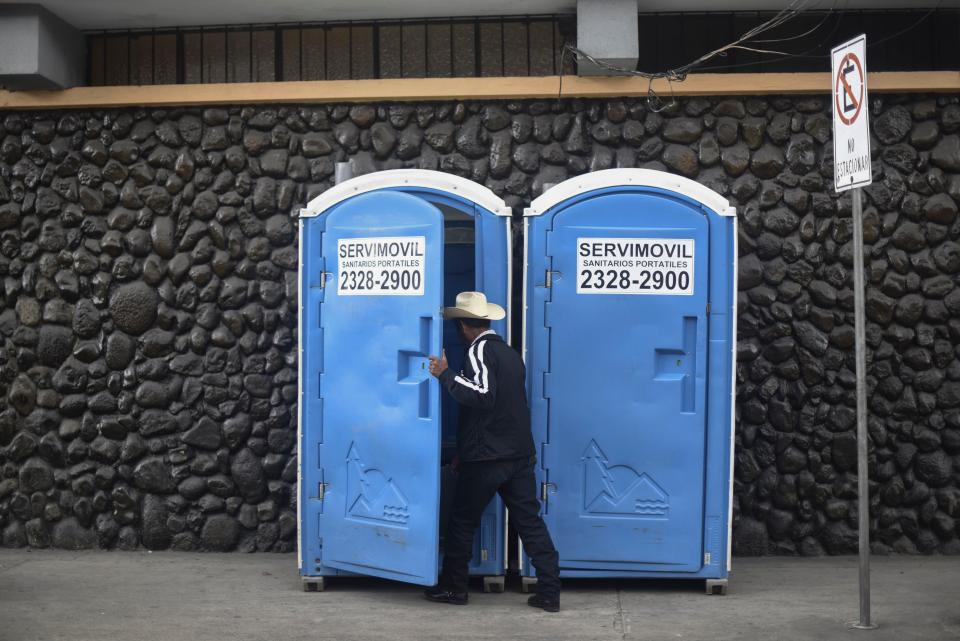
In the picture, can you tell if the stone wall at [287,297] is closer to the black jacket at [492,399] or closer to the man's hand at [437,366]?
the black jacket at [492,399]

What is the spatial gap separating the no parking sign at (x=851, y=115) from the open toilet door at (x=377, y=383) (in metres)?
2.24

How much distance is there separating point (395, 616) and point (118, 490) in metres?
2.94

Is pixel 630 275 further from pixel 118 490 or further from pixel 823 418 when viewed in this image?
pixel 118 490

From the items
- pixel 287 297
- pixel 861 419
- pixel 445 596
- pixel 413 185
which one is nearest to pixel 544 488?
pixel 445 596

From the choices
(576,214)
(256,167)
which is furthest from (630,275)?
(256,167)

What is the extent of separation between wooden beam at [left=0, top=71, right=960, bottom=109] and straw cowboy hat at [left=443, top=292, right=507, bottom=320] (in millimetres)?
2114

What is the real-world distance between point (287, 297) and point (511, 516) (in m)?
2.65

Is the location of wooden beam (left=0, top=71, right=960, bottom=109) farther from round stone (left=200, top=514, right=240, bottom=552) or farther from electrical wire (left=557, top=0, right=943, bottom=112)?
round stone (left=200, top=514, right=240, bottom=552)

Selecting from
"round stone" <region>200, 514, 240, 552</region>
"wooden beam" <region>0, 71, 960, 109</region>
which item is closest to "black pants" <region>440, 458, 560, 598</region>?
"round stone" <region>200, 514, 240, 552</region>

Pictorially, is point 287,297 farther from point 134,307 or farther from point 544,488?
point 544,488

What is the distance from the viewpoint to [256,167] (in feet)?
26.3

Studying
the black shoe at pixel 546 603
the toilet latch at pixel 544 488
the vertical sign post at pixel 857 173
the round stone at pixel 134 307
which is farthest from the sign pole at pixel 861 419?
the round stone at pixel 134 307

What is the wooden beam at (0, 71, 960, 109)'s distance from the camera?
25.0ft

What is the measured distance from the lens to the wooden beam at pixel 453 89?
762 centimetres
